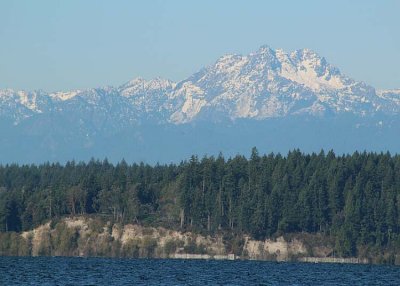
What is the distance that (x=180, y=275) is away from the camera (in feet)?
553

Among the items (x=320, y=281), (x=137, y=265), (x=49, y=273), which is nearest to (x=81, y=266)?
(x=137, y=265)

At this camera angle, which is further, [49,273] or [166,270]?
[166,270]

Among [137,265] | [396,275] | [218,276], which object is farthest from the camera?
[137,265]

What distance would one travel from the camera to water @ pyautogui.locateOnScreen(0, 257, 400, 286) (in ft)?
495

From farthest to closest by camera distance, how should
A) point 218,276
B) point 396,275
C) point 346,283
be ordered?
point 396,275, point 218,276, point 346,283

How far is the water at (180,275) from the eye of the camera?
151 meters

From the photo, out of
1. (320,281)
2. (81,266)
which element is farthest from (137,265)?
(320,281)

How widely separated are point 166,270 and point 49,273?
22.9m

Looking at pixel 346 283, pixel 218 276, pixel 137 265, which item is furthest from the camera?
pixel 137 265

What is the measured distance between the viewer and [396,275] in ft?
595

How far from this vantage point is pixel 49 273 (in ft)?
543

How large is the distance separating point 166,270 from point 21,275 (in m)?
28.9

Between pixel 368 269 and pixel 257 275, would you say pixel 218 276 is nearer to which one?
pixel 257 275

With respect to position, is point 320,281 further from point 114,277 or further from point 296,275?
point 114,277
